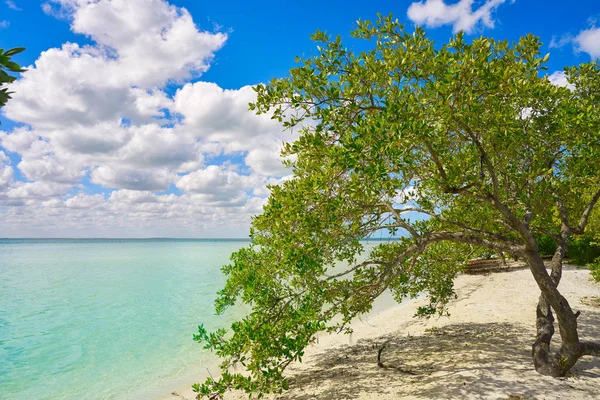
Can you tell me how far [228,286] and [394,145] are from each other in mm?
4063

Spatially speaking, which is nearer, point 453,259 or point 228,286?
point 228,286

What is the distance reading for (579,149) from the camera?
697 centimetres

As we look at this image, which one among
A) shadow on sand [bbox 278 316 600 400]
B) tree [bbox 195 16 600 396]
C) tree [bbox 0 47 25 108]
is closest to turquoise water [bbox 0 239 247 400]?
shadow on sand [bbox 278 316 600 400]

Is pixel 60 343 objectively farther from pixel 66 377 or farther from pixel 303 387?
pixel 303 387

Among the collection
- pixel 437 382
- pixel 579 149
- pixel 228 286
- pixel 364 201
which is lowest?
pixel 437 382

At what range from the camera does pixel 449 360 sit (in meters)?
8.38

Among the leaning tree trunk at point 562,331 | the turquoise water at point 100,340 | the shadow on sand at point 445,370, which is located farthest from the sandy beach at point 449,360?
the turquoise water at point 100,340

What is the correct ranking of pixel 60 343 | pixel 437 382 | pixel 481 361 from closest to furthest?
pixel 437 382 → pixel 481 361 → pixel 60 343

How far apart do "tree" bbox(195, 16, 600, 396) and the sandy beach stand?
0.85 m

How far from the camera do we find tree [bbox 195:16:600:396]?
5.21 metres

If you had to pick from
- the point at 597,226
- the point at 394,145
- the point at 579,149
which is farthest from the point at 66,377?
the point at 597,226

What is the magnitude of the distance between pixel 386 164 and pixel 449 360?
234 inches

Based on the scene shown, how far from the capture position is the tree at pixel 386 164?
521 cm

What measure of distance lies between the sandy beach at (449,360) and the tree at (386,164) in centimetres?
85
